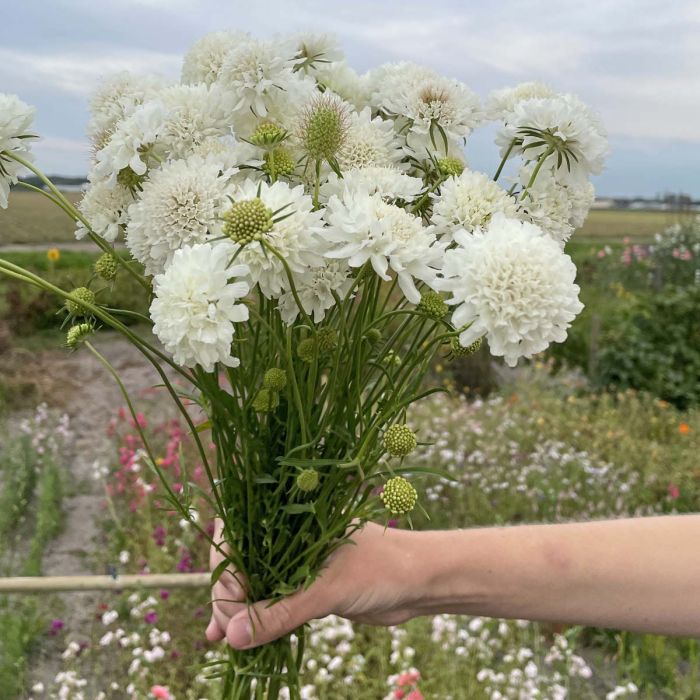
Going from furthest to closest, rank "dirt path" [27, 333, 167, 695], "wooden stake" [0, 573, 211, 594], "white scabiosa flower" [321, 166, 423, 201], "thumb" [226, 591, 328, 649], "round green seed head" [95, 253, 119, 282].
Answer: "dirt path" [27, 333, 167, 695] → "wooden stake" [0, 573, 211, 594] → "thumb" [226, 591, 328, 649] → "round green seed head" [95, 253, 119, 282] → "white scabiosa flower" [321, 166, 423, 201]

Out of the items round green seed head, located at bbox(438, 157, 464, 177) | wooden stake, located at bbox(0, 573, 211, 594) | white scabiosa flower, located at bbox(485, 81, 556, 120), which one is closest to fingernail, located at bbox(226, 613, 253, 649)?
round green seed head, located at bbox(438, 157, 464, 177)

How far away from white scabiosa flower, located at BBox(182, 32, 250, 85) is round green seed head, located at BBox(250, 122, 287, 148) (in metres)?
0.16

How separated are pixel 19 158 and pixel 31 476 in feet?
10.7

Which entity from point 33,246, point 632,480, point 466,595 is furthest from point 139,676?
point 33,246

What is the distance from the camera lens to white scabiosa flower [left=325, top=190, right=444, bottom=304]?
0.75 metres

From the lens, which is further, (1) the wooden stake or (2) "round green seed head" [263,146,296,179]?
(1) the wooden stake

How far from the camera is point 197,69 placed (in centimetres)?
100

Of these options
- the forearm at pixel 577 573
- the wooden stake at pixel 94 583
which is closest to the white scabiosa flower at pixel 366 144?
the forearm at pixel 577 573

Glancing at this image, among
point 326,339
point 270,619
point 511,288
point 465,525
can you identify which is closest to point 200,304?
point 326,339

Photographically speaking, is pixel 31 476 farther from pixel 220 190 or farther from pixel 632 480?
pixel 220 190

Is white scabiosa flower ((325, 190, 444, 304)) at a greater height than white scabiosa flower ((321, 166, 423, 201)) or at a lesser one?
lesser

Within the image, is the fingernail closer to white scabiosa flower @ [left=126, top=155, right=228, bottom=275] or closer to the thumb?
the thumb

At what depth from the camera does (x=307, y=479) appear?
0.91 metres

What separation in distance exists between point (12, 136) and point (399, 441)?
581mm
